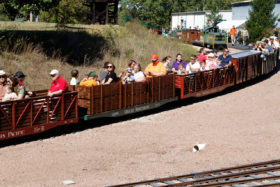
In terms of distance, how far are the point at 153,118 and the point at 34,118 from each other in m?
4.91

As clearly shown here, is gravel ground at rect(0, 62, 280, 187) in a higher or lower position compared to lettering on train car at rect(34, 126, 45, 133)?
lower

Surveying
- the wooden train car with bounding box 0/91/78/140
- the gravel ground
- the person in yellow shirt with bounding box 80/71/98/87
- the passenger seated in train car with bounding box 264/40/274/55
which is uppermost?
the passenger seated in train car with bounding box 264/40/274/55

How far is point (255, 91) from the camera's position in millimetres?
19422

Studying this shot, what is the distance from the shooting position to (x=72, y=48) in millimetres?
25656

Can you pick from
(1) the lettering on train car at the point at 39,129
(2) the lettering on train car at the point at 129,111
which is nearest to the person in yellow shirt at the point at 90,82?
(2) the lettering on train car at the point at 129,111

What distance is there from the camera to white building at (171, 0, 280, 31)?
6043 centimetres

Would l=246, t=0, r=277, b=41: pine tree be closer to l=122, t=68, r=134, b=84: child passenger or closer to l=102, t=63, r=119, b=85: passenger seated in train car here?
l=122, t=68, r=134, b=84: child passenger

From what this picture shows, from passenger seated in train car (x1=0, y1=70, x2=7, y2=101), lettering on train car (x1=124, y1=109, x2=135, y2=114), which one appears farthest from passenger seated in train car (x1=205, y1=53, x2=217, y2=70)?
passenger seated in train car (x1=0, y1=70, x2=7, y2=101)

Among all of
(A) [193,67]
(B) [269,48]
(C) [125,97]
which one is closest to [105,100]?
(C) [125,97]

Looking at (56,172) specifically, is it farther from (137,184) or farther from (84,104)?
(84,104)

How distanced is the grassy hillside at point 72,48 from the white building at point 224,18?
3006 cm

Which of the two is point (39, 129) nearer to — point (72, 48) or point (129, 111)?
point (129, 111)

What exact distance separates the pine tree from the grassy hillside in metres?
8.74

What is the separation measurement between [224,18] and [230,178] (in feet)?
200
